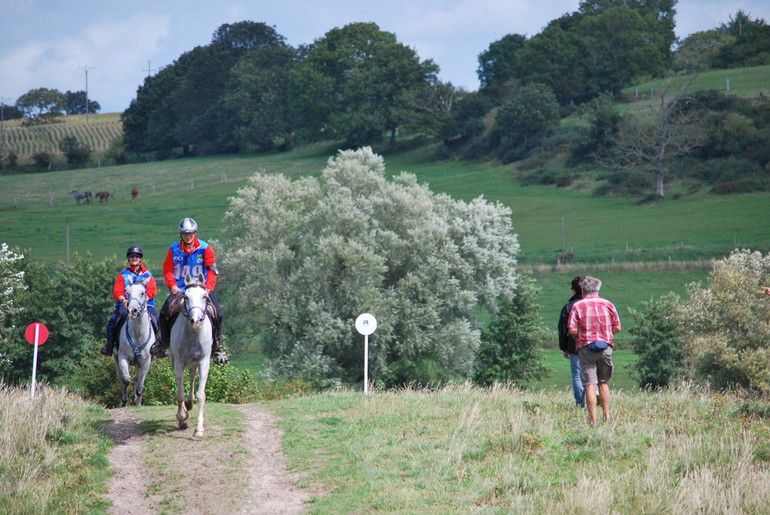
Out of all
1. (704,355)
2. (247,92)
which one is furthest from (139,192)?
(704,355)

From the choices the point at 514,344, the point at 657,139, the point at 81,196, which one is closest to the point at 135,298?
the point at 514,344

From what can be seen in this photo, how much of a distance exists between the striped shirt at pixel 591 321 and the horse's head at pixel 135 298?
816 centimetres

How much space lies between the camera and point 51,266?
63.5 m

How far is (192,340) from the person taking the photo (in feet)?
43.4

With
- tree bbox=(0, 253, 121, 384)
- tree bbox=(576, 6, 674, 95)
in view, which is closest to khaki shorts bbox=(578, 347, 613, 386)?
tree bbox=(0, 253, 121, 384)

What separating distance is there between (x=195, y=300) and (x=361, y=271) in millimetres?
26674

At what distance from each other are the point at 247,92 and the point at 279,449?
11564 centimetres

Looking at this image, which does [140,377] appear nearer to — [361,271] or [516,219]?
[361,271]

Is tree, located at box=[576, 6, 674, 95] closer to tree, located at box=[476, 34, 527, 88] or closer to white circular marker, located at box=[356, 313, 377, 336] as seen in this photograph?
tree, located at box=[476, 34, 527, 88]

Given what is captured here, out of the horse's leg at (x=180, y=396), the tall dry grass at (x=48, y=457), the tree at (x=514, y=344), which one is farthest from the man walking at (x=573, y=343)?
the tree at (x=514, y=344)

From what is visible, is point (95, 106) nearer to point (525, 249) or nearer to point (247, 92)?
point (247, 92)

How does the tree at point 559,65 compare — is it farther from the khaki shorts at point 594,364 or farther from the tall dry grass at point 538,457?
the khaki shorts at point 594,364

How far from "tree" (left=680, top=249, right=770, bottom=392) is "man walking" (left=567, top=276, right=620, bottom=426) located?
84.6ft

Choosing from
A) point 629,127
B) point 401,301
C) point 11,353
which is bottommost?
point 11,353
